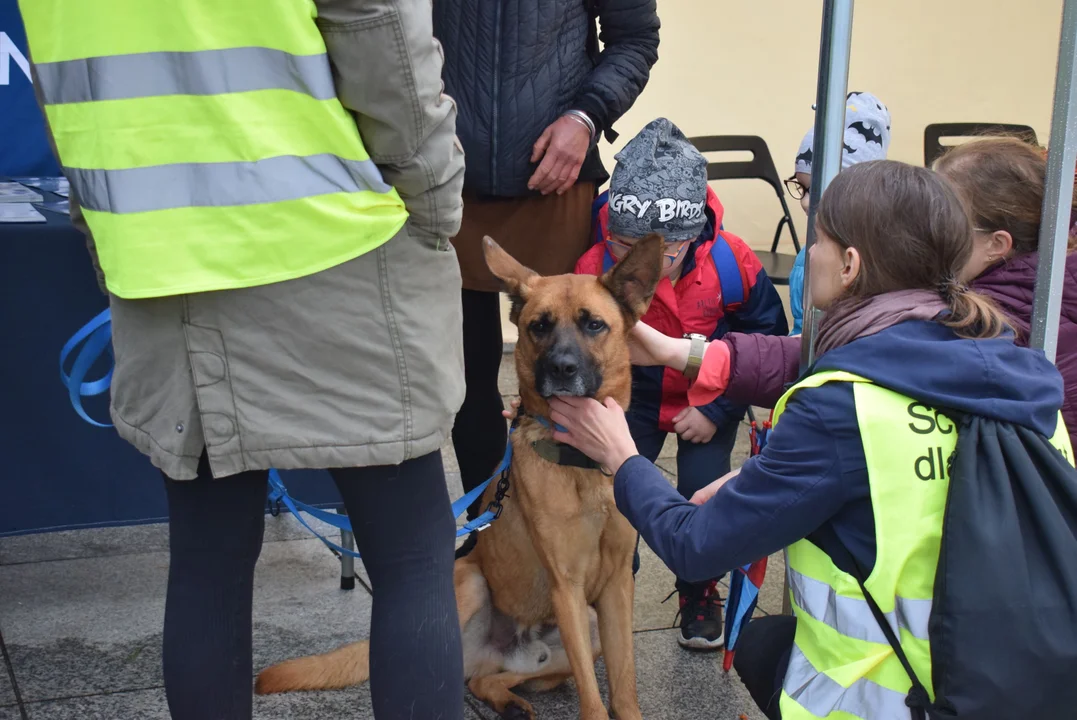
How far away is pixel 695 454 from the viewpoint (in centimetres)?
304

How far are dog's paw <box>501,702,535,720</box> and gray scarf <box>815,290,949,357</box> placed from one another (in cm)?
128

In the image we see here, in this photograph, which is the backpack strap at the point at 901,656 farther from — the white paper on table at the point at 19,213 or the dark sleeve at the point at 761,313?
the white paper on table at the point at 19,213

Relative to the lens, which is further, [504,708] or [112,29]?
[504,708]

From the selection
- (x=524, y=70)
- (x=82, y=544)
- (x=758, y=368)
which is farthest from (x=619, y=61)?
(x=82, y=544)

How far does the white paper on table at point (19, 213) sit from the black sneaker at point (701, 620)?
201 cm

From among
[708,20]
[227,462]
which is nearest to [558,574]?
[227,462]

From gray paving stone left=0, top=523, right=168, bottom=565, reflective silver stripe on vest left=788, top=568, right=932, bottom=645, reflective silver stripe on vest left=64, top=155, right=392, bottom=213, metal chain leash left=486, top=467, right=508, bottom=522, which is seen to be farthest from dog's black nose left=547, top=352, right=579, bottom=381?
gray paving stone left=0, top=523, right=168, bottom=565

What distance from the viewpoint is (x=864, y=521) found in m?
1.64

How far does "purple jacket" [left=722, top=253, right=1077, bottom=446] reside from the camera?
229 cm

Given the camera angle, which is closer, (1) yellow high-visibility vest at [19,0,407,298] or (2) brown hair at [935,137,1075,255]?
(1) yellow high-visibility vest at [19,0,407,298]

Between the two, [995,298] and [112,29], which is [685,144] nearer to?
[995,298]

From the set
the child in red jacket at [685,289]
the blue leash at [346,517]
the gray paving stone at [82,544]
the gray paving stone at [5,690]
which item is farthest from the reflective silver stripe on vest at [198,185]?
the gray paving stone at [82,544]

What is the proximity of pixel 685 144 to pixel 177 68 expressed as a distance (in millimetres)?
1812

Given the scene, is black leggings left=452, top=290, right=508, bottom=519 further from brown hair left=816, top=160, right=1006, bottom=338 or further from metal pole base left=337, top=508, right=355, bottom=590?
brown hair left=816, top=160, right=1006, bottom=338
